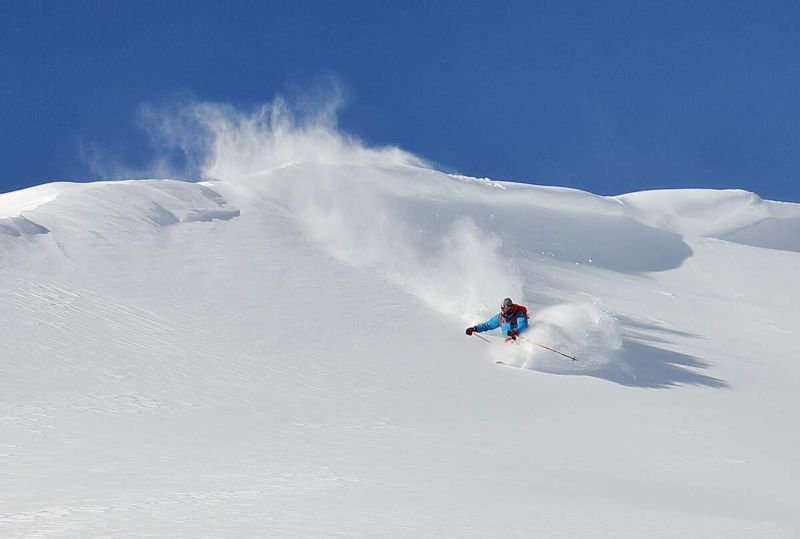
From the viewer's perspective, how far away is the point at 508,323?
14992 mm

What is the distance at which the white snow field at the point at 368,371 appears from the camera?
19.6 ft

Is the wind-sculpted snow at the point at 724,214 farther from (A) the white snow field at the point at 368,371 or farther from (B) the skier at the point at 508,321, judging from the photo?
(B) the skier at the point at 508,321

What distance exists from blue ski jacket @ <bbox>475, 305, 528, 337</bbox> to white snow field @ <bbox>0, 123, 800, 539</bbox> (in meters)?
0.34

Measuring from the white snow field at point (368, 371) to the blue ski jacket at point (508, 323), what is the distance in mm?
336

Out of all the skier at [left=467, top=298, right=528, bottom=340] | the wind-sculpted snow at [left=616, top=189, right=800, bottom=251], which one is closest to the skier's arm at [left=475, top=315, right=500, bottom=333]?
the skier at [left=467, top=298, right=528, bottom=340]

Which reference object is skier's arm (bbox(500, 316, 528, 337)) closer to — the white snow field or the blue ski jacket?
the blue ski jacket

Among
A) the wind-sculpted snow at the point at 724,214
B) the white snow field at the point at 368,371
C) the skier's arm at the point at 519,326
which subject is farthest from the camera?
the wind-sculpted snow at the point at 724,214

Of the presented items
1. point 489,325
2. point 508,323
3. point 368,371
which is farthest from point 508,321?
point 368,371

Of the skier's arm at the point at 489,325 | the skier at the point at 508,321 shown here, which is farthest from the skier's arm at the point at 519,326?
the skier's arm at the point at 489,325

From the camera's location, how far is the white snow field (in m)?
5.96

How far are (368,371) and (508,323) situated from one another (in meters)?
3.62

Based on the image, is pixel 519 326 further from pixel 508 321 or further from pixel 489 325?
pixel 489 325

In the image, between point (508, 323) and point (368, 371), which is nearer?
point (368, 371)

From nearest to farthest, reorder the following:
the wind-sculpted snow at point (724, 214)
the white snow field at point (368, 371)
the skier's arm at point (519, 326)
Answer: the white snow field at point (368, 371) → the skier's arm at point (519, 326) → the wind-sculpted snow at point (724, 214)
